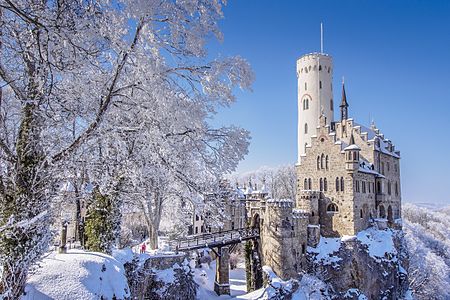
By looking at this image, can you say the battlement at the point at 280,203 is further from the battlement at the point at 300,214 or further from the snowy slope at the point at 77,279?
the snowy slope at the point at 77,279

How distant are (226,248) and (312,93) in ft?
72.4

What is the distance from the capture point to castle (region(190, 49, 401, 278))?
1005 inches

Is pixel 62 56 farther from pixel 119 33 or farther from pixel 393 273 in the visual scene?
pixel 393 273

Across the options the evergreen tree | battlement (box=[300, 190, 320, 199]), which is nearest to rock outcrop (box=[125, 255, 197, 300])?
the evergreen tree

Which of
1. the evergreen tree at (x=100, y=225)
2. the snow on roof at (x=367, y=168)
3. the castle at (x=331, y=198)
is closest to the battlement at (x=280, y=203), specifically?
the castle at (x=331, y=198)

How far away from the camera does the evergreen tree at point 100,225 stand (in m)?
10.5

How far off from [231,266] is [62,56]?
33.8 m

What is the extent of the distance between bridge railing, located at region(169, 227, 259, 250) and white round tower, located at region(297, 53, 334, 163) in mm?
15135

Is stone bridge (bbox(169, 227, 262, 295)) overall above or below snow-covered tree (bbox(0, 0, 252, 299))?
below

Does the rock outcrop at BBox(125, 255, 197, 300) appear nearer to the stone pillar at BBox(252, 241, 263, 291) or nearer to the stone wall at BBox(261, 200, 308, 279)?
the stone pillar at BBox(252, 241, 263, 291)

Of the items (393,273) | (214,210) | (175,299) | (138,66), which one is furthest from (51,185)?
(393,273)

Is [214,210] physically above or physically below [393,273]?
above

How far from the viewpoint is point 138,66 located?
16.6 ft

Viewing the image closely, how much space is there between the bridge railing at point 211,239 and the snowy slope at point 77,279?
38.3ft
